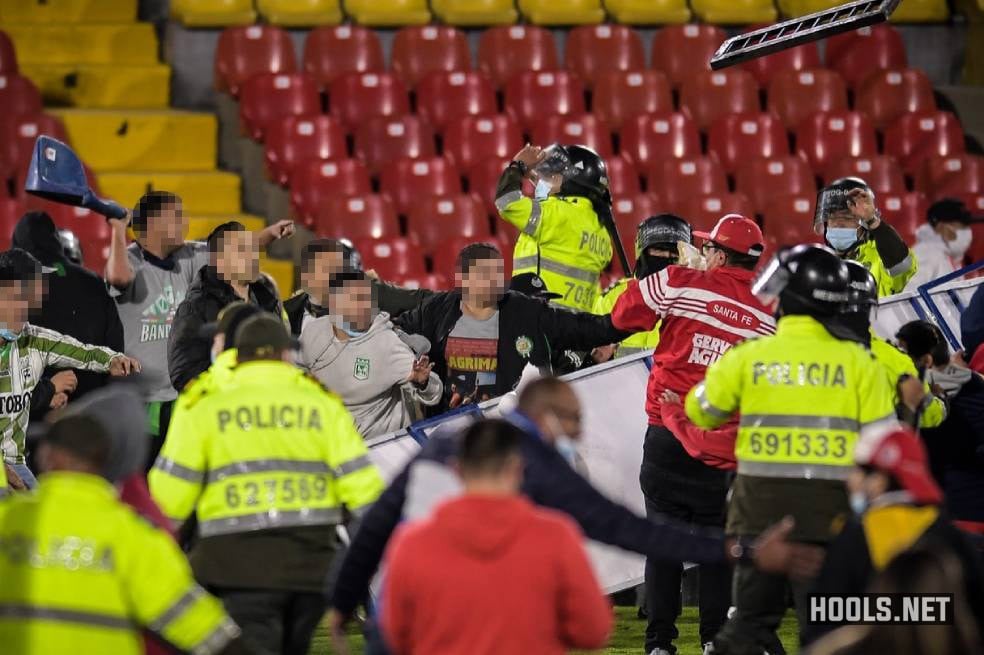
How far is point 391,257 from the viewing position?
1251cm

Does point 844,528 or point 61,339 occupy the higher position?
point 61,339

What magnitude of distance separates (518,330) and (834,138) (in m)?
7.21

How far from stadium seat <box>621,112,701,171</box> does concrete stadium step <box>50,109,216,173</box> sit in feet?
11.0

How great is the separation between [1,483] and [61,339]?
6.87 ft

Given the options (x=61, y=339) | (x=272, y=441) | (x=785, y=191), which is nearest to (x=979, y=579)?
(x=272, y=441)

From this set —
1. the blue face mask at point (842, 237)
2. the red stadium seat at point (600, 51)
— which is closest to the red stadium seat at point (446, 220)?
the red stadium seat at point (600, 51)

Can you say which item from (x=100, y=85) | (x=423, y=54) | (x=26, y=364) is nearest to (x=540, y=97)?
(x=423, y=54)

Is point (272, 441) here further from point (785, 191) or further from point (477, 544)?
point (785, 191)

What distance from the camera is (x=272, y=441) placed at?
5.21m

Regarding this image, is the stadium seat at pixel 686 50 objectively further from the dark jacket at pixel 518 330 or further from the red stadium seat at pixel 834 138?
the dark jacket at pixel 518 330

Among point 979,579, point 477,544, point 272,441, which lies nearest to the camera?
point 477,544

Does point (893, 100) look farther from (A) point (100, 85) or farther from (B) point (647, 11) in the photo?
(A) point (100, 85)

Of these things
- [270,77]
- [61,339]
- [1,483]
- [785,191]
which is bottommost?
[1,483]

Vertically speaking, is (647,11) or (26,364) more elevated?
(647,11)
